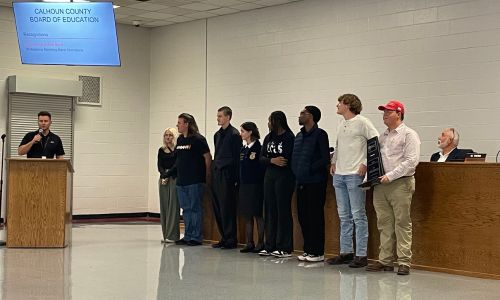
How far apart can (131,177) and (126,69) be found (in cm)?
183

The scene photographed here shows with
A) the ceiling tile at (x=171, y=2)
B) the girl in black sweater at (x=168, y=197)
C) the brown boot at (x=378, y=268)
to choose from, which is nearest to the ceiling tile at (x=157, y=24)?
the ceiling tile at (x=171, y=2)

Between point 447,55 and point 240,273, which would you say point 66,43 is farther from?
point 447,55

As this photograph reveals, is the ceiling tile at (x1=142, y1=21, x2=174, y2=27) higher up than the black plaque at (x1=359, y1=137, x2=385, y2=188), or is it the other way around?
the ceiling tile at (x1=142, y1=21, x2=174, y2=27)

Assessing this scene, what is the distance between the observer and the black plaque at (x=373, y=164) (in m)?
6.70

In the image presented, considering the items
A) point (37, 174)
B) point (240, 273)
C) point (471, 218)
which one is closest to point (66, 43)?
point (37, 174)

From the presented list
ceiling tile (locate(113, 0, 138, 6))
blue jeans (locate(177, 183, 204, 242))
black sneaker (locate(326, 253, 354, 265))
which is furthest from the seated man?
ceiling tile (locate(113, 0, 138, 6))

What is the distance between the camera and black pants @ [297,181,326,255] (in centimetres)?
737

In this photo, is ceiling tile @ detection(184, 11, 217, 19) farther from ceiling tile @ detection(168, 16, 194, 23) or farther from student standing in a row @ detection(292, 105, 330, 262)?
student standing in a row @ detection(292, 105, 330, 262)

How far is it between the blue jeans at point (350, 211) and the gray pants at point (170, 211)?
8.15 feet

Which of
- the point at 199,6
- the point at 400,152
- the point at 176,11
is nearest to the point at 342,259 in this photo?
the point at 400,152

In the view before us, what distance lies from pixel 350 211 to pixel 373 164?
588mm

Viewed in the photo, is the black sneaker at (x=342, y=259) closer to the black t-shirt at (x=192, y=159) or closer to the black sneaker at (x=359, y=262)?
the black sneaker at (x=359, y=262)

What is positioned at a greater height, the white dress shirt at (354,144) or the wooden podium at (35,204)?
the white dress shirt at (354,144)

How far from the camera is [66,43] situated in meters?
8.50
